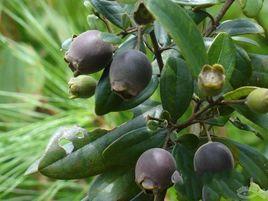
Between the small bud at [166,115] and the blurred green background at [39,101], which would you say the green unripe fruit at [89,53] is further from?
the blurred green background at [39,101]

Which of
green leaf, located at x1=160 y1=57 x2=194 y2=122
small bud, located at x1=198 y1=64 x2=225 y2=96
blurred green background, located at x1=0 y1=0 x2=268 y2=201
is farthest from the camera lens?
blurred green background, located at x1=0 y1=0 x2=268 y2=201

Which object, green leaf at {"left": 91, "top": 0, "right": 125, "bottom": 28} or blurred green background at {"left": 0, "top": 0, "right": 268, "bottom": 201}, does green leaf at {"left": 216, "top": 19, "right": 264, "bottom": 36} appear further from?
blurred green background at {"left": 0, "top": 0, "right": 268, "bottom": 201}

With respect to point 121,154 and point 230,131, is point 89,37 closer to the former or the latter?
point 121,154

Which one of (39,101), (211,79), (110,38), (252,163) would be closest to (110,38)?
(110,38)

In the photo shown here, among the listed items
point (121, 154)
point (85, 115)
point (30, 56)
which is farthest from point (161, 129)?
point (30, 56)

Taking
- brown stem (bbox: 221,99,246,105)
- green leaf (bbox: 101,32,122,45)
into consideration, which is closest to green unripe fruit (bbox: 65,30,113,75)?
green leaf (bbox: 101,32,122,45)

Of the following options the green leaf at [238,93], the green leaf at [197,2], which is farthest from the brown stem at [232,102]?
the green leaf at [197,2]
